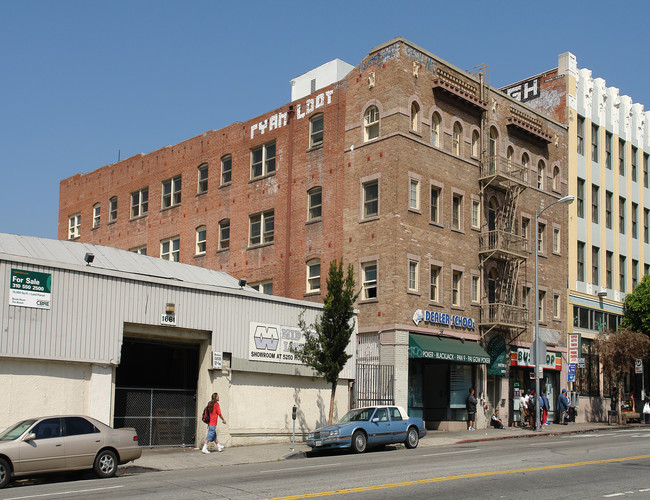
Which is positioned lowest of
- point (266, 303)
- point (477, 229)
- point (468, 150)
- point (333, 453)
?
point (333, 453)

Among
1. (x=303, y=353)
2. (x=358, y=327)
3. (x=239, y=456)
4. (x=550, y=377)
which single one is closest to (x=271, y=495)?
(x=239, y=456)

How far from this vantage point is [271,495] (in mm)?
13633

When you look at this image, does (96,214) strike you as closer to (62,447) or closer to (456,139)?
(456,139)

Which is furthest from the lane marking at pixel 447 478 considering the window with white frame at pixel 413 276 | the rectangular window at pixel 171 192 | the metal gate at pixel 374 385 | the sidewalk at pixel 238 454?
the rectangular window at pixel 171 192

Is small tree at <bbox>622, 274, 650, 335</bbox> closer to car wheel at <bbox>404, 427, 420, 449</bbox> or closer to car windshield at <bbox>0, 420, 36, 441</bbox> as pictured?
car wheel at <bbox>404, 427, 420, 449</bbox>

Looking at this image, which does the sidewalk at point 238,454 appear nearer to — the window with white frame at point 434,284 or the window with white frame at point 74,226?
the window with white frame at point 434,284

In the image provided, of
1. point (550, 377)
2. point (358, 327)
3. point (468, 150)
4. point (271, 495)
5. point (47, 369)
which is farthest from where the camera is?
point (550, 377)

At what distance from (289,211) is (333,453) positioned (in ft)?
57.0

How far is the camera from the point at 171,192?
159 feet

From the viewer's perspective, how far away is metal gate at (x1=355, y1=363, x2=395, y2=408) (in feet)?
105

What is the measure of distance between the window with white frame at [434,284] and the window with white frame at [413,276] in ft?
3.39

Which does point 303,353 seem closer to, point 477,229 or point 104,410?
point 104,410

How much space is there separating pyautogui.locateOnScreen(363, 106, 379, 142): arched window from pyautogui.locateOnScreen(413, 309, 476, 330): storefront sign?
8.40 metres

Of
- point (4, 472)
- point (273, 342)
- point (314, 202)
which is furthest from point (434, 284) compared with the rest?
point (4, 472)
